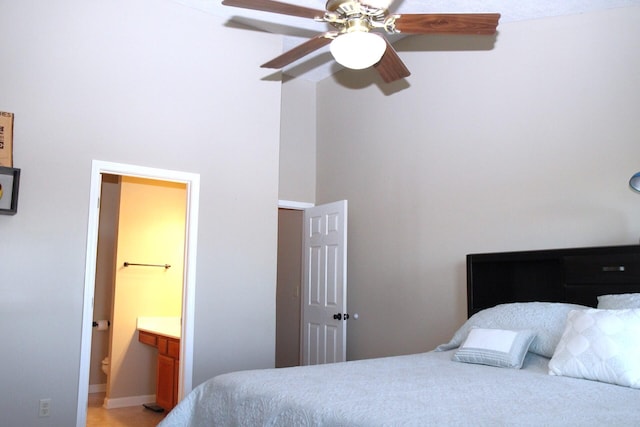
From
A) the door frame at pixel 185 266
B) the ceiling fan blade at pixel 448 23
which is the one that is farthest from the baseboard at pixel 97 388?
the ceiling fan blade at pixel 448 23

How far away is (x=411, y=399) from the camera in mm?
1991

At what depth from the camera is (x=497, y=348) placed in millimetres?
2811

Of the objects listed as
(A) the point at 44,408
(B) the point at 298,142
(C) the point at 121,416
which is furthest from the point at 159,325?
(B) the point at 298,142

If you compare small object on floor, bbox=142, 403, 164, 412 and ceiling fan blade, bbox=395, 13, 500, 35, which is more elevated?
ceiling fan blade, bbox=395, 13, 500, 35

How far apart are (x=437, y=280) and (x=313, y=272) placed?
A: 1.33 m

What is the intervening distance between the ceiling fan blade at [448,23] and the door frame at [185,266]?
2.07 meters

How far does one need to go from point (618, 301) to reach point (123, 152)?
3.19 metres

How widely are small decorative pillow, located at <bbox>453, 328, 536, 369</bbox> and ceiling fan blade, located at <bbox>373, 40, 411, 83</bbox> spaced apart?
5.34 ft

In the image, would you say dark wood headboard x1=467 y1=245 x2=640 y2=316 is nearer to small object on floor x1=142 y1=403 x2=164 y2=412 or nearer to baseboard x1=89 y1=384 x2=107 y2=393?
small object on floor x1=142 y1=403 x2=164 y2=412

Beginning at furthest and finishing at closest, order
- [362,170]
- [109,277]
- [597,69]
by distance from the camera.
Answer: [109,277] < [362,170] < [597,69]

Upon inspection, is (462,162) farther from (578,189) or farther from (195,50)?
(195,50)

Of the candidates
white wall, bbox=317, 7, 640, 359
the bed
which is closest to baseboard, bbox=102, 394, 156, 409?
white wall, bbox=317, 7, 640, 359

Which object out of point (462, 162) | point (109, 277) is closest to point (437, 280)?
point (462, 162)

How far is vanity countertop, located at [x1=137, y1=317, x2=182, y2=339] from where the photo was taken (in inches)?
192
